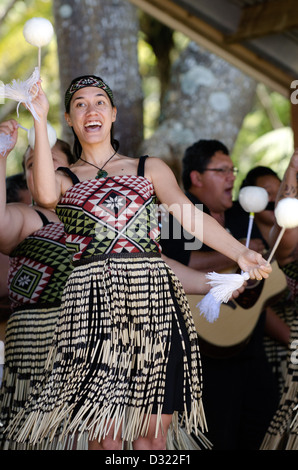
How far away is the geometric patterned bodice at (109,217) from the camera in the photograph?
2725 millimetres

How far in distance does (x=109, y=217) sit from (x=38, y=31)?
75 cm

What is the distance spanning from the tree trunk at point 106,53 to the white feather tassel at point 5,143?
2259 millimetres

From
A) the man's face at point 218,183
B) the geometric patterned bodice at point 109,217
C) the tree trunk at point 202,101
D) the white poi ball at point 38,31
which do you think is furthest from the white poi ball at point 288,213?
the tree trunk at point 202,101

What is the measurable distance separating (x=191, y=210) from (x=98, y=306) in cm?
49

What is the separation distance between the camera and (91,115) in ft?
9.43

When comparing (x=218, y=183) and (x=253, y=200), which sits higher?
(x=218, y=183)

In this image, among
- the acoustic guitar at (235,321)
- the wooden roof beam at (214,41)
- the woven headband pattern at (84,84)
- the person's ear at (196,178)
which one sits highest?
the wooden roof beam at (214,41)

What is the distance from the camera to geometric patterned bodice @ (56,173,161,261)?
272cm

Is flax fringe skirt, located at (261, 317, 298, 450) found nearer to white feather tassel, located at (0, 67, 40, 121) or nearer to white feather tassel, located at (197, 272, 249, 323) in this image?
white feather tassel, located at (197, 272, 249, 323)

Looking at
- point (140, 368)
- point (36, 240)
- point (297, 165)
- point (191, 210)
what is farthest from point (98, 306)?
point (297, 165)

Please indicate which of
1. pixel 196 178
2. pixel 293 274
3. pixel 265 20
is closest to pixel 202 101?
pixel 265 20

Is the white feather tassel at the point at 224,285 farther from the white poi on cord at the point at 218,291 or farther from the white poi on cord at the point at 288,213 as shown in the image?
the white poi on cord at the point at 288,213

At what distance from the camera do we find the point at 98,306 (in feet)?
8.87

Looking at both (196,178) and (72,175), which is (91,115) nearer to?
(72,175)
